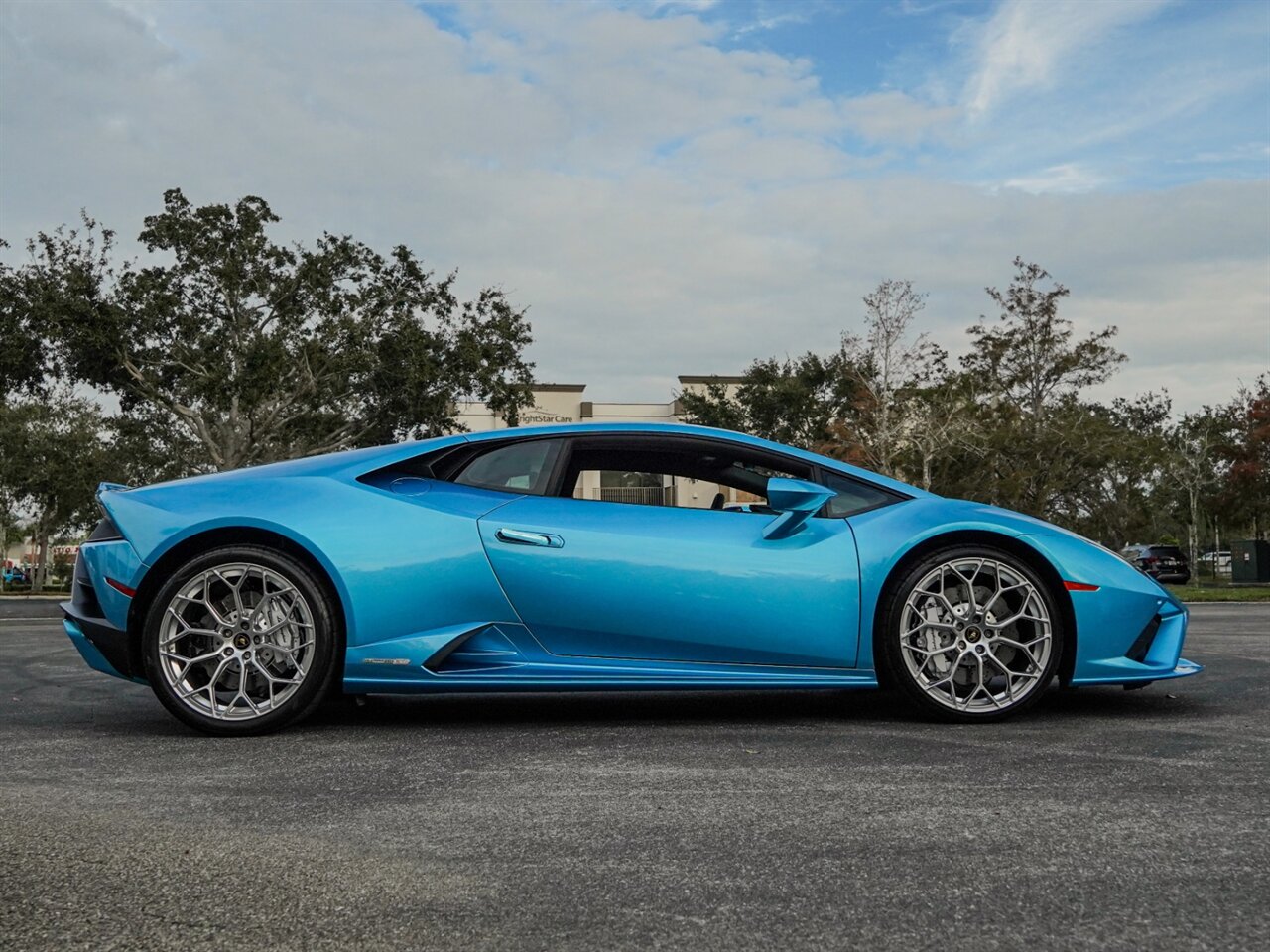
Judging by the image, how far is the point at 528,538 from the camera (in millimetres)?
4406

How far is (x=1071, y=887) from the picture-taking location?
2.30 m

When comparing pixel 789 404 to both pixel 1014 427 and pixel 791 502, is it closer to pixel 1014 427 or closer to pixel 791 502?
pixel 1014 427

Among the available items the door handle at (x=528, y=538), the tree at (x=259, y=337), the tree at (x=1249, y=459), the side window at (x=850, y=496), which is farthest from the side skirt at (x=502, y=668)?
the tree at (x=1249, y=459)

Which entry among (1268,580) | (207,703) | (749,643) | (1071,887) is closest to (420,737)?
(207,703)

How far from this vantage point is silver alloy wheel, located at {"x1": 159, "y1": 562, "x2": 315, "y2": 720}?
4.35 metres

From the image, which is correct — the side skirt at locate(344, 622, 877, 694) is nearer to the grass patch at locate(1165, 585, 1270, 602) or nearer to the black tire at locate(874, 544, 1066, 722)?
the black tire at locate(874, 544, 1066, 722)

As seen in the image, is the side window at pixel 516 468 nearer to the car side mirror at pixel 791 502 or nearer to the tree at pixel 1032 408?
the car side mirror at pixel 791 502

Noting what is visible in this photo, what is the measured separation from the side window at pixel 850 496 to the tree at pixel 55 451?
39946 mm

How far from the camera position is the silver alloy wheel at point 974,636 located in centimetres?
443

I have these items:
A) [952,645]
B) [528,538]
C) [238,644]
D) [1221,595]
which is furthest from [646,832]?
[1221,595]

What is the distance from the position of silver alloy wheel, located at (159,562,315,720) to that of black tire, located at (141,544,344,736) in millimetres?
13

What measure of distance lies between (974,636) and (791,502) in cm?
87

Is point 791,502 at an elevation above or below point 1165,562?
above

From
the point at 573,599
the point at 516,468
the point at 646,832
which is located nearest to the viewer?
the point at 646,832
